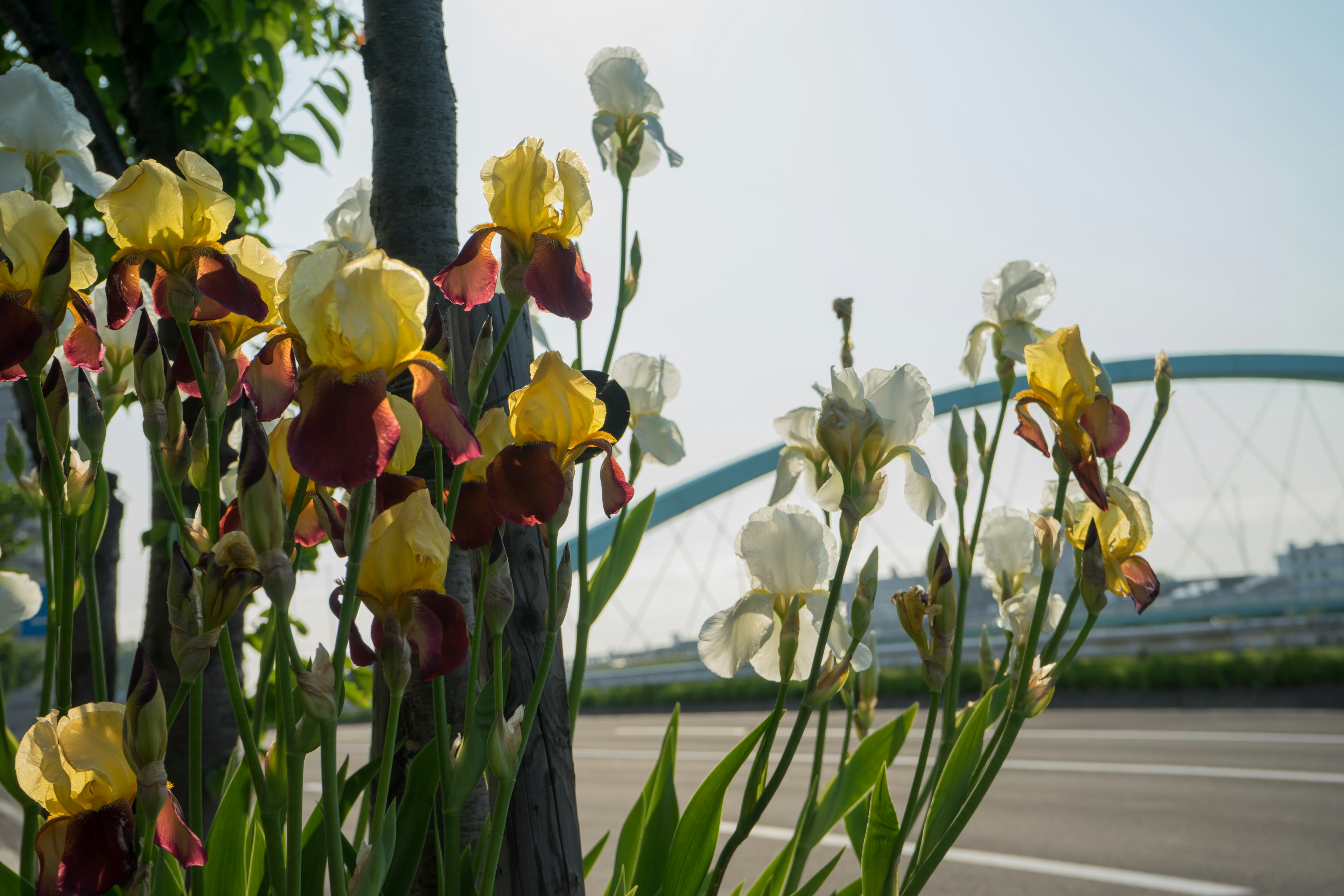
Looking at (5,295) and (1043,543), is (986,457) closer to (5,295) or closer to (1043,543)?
(1043,543)

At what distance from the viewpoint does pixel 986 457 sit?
3.03ft

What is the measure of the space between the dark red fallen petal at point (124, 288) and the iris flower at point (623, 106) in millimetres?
532

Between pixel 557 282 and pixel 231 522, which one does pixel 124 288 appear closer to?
pixel 231 522

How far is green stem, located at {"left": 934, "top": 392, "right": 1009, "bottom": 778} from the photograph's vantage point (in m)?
0.74

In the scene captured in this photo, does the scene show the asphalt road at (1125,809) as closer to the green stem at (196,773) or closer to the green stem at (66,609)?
the green stem at (196,773)

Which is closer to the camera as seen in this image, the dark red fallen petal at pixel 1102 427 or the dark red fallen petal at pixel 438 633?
the dark red fallen petal at pixel 438 633

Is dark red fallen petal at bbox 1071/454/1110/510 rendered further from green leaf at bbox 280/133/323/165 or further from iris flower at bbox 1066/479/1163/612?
green leaf at bbox 280/133/323/165

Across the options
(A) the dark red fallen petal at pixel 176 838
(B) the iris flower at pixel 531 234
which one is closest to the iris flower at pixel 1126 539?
(B) the iris flower at pixel 531 234

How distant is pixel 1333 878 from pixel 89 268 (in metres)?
Result: 4.28

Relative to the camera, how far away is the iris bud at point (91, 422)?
0.62 meters

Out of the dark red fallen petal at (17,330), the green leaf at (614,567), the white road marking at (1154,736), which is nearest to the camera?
the dark red fallen petal at (17,330)

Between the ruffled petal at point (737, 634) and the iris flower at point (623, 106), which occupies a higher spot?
the iris flower at point (623, 106)

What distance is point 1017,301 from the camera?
3.38ft

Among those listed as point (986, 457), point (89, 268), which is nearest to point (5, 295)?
point (89, 268)
